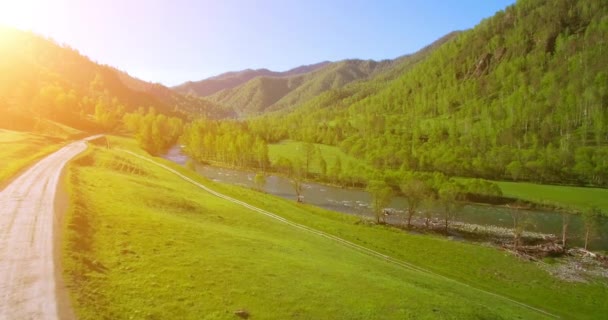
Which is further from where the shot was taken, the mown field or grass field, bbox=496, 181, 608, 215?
grass field, bbox=496, 181, 608, 215

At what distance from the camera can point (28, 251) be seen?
90.3ft

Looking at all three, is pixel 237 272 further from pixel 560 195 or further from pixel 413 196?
pixel 560 195

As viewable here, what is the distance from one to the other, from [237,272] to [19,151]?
225ft

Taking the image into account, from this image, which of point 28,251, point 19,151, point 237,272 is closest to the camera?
point 28,251

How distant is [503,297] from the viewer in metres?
52.9

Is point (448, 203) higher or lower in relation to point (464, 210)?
higher

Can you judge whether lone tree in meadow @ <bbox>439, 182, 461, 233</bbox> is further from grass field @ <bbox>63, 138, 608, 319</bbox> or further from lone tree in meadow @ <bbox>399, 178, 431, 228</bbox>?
grass field @ <bbox>63, 138, 608, 319</bbox>

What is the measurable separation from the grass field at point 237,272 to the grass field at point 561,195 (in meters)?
70.0

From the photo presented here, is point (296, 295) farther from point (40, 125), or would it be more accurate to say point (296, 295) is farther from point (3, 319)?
point (40, 125)

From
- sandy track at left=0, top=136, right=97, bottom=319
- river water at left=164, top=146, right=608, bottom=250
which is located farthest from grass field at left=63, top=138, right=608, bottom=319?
river water at left=164, top=146, right=608, bottom=250

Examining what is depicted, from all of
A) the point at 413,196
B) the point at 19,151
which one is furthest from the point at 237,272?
the point at 413,196

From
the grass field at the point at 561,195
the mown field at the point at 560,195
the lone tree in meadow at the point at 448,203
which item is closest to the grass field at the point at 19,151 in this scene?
the lone tree in meadow at the point at 448,203

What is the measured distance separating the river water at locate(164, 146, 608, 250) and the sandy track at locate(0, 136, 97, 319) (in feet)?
268

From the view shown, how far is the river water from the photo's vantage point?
329ft
